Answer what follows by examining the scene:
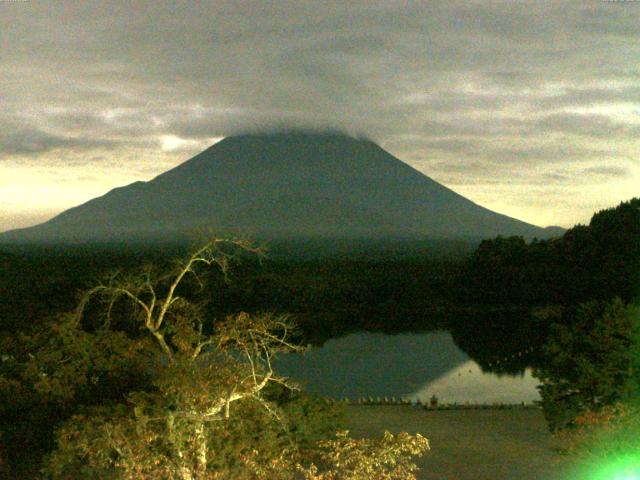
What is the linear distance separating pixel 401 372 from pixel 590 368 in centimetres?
1636

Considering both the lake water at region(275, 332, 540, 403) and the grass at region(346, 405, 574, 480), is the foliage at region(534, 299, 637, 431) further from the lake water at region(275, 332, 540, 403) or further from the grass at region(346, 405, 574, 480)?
the lake water at region(275, 332, 540, 403)

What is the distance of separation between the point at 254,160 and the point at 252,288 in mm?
96948

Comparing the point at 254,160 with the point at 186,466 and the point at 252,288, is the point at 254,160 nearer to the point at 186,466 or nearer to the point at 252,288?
the point at 252,288

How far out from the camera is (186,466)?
7.70 meters

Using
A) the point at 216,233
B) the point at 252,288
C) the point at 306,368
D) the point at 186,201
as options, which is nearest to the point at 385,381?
the point at 306,368

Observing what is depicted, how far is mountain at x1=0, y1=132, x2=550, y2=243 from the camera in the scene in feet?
405

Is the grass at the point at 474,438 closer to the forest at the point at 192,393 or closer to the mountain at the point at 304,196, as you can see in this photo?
the forest at the point at 192,393

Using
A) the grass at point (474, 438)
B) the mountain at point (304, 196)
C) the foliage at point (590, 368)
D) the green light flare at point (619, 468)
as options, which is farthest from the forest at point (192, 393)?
the mountain at point (304, 196)

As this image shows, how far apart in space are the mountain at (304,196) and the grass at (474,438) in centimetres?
10188

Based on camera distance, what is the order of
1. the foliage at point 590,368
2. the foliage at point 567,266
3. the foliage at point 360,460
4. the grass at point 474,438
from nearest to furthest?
the foliage at point 360,460
the grass at point 474,438
the foliage at point 590,368
the foliage at point 567,266

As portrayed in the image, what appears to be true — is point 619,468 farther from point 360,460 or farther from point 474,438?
point 474,438

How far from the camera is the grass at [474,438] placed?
1053 cm

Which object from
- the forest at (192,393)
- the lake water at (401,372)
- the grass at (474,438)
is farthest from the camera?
the lake water at (401,372)

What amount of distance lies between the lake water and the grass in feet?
18.5
